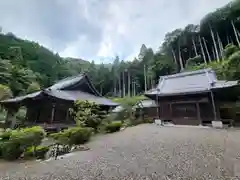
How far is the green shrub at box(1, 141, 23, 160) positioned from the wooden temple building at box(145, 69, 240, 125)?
1292 centimetres

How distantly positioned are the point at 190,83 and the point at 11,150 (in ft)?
51.4

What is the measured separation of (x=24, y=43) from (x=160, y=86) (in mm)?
49881

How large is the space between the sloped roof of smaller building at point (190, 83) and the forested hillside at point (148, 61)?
5.12 metres

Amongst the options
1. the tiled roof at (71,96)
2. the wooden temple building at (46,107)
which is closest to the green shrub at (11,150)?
the wooden temple building at (46,107)

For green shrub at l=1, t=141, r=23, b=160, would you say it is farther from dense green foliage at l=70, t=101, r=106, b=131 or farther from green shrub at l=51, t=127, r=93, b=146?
dense green foliage at l=70, t=101, r=106, b=131

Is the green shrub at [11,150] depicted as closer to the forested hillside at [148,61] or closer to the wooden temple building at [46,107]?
the wooden temple building at [46,107]

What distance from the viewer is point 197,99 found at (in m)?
15.6

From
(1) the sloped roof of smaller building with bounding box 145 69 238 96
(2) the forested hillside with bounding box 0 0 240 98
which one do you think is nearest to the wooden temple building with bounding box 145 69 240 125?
(1) the sloped roof of smaller building with bounding box 145 69 238 96

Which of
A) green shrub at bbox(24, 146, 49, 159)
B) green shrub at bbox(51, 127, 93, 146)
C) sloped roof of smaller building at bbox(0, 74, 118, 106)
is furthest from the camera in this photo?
sloped roof of smaller building at bbox(0, 74, 118, 106)

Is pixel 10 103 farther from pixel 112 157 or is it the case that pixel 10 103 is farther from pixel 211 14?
pixel 211 14

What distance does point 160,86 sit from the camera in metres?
19.0

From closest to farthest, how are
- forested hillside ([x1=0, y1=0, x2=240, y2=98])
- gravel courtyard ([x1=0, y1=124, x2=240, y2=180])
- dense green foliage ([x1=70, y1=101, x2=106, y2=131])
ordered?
gravel courtyard ([x1=0, y1=124, x2=240, y2=180]) < dense green foliage ([x1=70, y1=101, x2=106, y2=131]) < forested hillside ([x1=0, y1=0, x2=240, y2=98])

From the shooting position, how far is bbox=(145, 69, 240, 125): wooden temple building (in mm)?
14844

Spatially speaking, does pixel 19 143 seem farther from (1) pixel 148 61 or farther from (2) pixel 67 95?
(1) pixel 148 61
